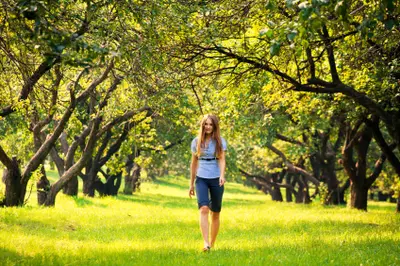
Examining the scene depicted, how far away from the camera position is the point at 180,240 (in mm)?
11688

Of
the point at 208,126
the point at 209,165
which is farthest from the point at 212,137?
the point at 209,165

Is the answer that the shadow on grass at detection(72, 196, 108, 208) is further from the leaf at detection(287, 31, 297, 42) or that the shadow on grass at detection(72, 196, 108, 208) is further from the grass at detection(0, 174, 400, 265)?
the leaf at detection(287, 31, 297, 42)

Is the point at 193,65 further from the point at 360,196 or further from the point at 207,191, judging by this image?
the point at 360,196

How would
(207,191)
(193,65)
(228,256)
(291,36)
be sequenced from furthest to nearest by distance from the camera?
(193,65), (207,191), (228,256), (291,36)

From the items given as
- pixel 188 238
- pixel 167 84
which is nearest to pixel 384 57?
pixel 167 84

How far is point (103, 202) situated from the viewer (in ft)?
80.0

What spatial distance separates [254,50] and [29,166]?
8.97 metres

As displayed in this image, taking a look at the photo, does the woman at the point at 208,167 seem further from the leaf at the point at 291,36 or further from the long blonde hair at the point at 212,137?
the leaf at the point at 291,36

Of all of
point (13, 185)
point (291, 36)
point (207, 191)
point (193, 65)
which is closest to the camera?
point (291, 36)

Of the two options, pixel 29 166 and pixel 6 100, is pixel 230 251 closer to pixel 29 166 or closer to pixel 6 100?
pixel 6 100

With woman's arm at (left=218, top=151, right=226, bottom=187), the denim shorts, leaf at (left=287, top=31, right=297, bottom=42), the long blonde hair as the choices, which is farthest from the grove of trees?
the denim shorts

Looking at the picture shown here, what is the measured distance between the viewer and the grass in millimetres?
8734

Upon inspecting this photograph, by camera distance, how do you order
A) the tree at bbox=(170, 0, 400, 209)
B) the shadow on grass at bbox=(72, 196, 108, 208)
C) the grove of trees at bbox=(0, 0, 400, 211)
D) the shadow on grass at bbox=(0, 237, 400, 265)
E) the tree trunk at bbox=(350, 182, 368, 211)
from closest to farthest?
the grove of trees at bbox=(0, 0, 400, 211)
the shadow on grass at bbox=(0, 237, 400, 265)
the tree at bbox=(170, 0, 400, 209)
the shadow on grass at bbox=(72, 196, 108, 208)
the tree trunk at bbox=(350, 182, 368, 211)

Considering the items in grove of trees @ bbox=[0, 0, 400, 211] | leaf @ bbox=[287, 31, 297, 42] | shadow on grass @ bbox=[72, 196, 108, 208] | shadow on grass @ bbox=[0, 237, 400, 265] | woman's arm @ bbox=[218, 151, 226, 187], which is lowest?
shadow on grass @ bbox=[0, 237, 400, 265]
